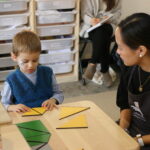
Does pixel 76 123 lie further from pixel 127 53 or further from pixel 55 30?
pixel 55 30

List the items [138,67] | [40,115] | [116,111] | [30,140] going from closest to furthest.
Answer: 1. [30,140]
2. [40,115]
3. [138,67]
4. [116,111]

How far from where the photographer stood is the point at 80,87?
10.6 ft

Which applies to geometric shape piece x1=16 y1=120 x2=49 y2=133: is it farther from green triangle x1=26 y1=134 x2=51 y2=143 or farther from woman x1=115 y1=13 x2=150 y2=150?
woman x1=115 y1=13 x2=150 y2=150

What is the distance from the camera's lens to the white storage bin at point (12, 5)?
288cm

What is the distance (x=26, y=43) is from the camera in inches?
64.1

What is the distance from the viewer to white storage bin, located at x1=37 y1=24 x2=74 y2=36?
123 inches

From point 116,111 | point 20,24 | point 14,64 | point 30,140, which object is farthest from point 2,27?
point 30,140

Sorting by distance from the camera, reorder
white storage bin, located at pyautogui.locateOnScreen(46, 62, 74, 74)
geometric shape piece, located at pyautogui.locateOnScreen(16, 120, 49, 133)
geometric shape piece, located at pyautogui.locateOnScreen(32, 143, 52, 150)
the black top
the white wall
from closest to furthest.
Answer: geometric shape piece, located at pyautogui.locateOnScreen(32, 143, 52, 150) → geometric shape piece, located at pyautogui.locateOnScreen(16, 120, 49, 133) → the black top → white storage bin, located at pyautogui.locateOnScreen(46, 62, 74, 74) → the white wall

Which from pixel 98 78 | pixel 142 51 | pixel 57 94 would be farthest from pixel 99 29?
pixel 142 51

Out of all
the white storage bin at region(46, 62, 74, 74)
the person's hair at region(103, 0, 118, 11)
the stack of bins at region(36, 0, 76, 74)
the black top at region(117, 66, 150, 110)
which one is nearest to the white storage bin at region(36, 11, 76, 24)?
the stack of bins at region(36, 0, 76, 74)

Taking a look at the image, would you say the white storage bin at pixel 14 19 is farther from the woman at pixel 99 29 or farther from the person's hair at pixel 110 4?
the person's hair at pixel 110 4

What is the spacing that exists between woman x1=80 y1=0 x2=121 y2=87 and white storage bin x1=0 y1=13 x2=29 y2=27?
1.98 feet

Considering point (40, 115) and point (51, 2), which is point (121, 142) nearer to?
point (40, 115)

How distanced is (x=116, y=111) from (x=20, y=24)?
1.23 metres
